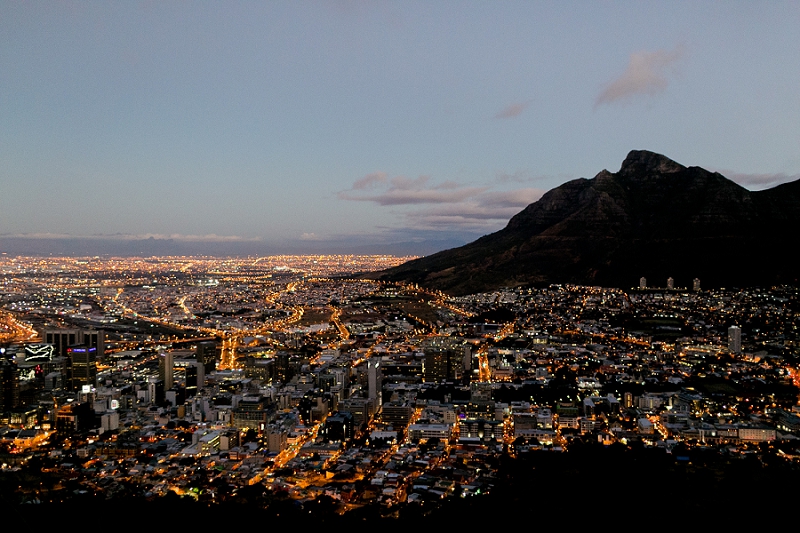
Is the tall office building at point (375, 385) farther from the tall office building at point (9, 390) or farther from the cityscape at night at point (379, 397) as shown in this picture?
the tall office building at point (9, 390)

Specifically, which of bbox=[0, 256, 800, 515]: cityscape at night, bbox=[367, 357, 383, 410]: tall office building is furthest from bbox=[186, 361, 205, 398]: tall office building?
bbox=[367, 357, 383, 410]: tall office building

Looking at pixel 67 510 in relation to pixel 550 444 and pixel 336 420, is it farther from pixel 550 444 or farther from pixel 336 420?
pixel 550 444

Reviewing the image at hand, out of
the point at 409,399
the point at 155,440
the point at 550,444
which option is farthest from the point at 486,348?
the point at 155,440

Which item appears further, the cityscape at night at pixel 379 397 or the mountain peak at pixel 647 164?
the mountain peak at pixel 647 164

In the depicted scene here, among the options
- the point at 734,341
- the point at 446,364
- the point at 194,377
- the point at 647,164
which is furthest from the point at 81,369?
the point at 647,164

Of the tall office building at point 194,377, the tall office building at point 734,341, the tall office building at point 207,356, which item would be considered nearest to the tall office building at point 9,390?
the tall office building at point 194,377

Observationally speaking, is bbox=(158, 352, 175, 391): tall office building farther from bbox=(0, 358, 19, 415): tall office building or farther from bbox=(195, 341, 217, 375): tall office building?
bbox=(0, 358, 19, 415): tall office building
